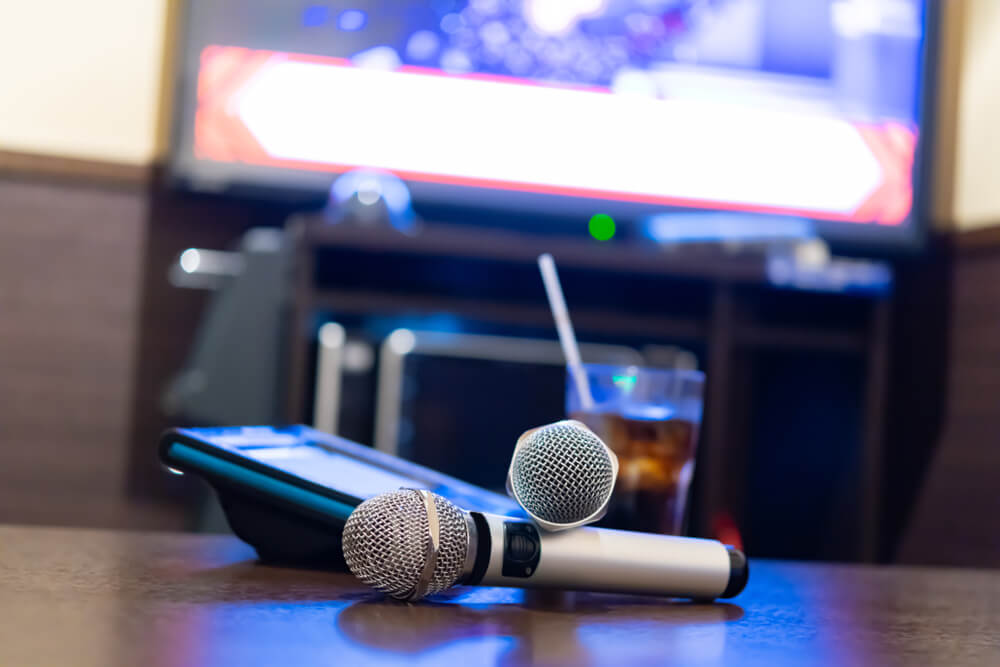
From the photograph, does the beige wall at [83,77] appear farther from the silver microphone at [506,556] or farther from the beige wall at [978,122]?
the silver microphone at [506,556]

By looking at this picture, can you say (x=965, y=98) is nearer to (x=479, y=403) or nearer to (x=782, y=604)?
(x=479, y=403)

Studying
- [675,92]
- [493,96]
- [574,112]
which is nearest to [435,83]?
[493,96]

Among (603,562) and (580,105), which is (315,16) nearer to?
(580,105)

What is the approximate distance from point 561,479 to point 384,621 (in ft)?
0.37

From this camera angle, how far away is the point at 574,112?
2121 mm

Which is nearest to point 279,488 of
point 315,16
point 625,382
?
point 625,382

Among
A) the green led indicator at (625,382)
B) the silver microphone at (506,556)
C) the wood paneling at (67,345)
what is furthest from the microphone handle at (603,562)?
the wood paneling at (67,345)

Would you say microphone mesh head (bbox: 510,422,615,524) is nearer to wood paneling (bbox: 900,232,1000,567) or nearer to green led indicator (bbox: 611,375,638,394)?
green led indicator (bbox: 611,375,638,394)

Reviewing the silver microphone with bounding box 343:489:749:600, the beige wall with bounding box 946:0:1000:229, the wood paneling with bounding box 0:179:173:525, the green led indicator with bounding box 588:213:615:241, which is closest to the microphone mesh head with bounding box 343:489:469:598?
the silver microphone with bounding box 343:489:749:600

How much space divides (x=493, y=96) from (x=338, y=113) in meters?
0.30

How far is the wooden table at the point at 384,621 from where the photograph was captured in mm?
378

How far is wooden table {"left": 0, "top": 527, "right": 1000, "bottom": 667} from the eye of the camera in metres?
0.38

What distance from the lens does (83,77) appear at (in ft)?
7.14

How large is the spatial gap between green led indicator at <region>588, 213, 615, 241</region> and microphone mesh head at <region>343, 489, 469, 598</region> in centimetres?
175
